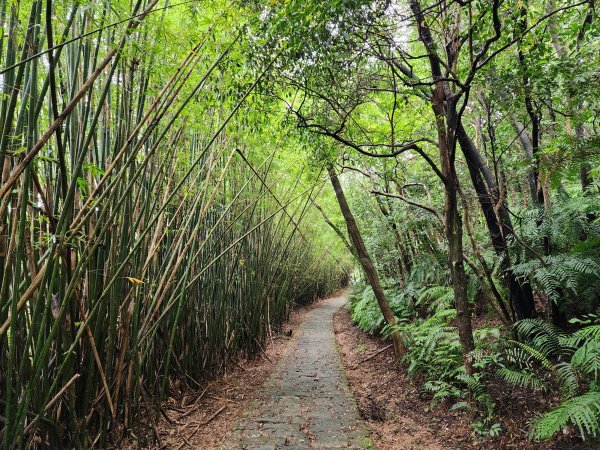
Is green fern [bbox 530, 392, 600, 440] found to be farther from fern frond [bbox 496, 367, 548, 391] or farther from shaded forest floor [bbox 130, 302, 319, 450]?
shaded forest floor [bbox 130, 302, 319, 450]

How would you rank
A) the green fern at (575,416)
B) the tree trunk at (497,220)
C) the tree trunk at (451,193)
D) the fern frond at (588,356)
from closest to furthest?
the green fern at (575,416)
the fern frond at (588,356)
the tree trunk at (451,193)
the tree trunk at (497,220)

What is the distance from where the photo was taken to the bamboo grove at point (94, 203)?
1392 mm

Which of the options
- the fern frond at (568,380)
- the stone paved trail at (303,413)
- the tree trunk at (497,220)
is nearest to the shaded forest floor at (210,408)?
the stone paved trail at (303,413)

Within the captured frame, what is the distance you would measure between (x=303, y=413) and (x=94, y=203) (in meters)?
2.41

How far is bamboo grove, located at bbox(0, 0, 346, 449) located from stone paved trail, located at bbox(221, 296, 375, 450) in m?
0.74

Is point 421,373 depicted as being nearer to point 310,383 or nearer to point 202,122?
point 310,383

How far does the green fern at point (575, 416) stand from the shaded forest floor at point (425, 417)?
15 centimetres

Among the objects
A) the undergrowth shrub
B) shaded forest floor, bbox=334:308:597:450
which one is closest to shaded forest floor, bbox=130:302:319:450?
shaded forest floor, bbox=334:308:597:450

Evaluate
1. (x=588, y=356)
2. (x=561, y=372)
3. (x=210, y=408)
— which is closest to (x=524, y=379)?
(x=561, y=372)

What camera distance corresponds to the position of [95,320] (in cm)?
194

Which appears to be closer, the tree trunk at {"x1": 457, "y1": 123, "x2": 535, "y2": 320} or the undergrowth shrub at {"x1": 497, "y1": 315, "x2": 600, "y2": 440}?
the undergrowth shrub at {"x1": 497, "y1": 315, "x2": 600, "y2": 440}

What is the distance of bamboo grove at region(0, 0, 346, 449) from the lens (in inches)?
54.8

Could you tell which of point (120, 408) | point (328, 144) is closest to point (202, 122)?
point (328, 144)

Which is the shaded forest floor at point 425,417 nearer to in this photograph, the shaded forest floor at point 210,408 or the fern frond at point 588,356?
the fern frond at point 588,356
